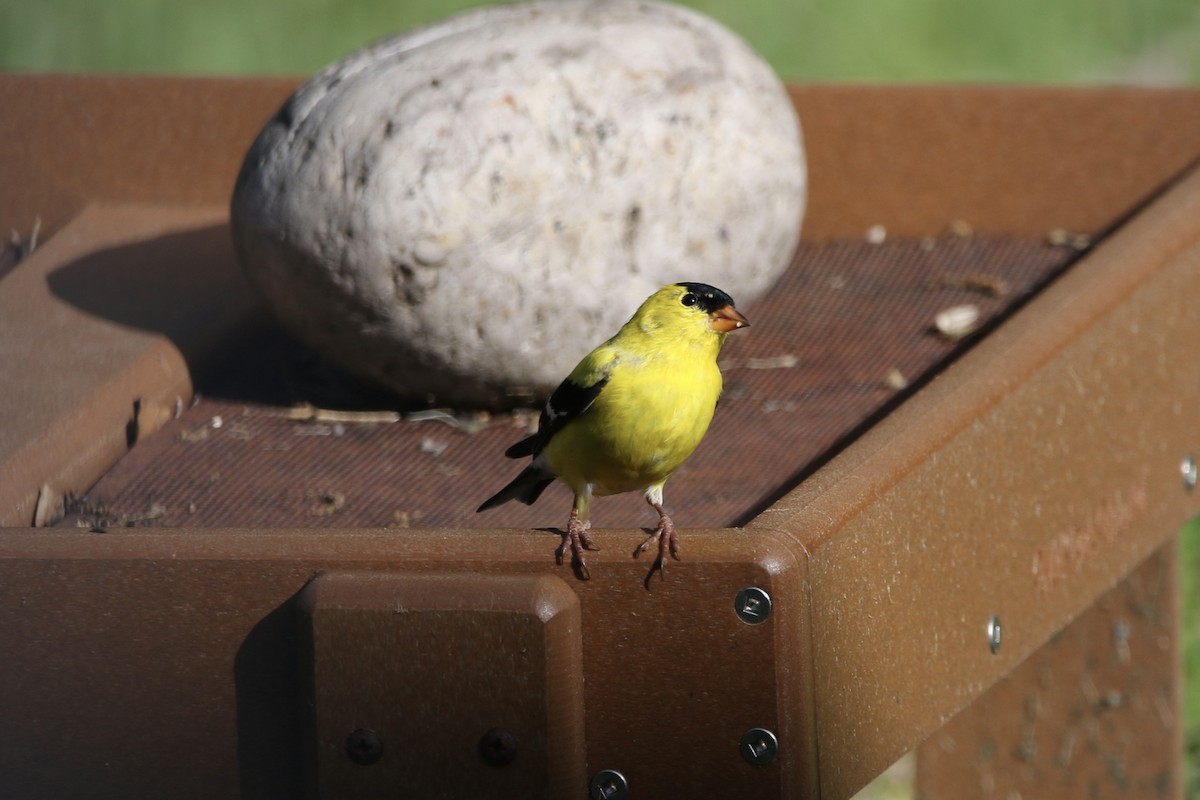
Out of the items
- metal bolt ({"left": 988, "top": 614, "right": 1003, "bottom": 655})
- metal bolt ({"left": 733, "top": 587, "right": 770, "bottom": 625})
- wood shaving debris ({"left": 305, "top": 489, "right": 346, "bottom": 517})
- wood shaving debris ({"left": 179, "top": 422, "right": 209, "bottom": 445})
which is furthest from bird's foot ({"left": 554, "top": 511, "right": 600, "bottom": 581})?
wood shaving debris ({"left": 179, "top": 422, "right": 209, "bottom": 445})

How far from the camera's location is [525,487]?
3.21 meters

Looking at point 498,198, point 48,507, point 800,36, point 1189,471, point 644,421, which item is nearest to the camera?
point 644,421

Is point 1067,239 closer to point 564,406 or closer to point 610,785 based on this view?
point 564,406

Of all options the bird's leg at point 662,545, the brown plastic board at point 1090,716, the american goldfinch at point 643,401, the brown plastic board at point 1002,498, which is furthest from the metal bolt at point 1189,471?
the bird's leg at point 662,545

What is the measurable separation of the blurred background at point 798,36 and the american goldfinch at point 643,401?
6.00 m

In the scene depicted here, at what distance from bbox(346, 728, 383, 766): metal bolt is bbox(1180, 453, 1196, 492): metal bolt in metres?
2.35

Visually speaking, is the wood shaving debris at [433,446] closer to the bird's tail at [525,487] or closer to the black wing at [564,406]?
the bird's tail at [525,487]

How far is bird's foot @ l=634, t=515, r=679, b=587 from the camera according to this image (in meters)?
2.42

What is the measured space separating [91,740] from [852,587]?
4.04ft

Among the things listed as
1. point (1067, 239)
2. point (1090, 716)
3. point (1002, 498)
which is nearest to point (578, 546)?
point (1002, 498)

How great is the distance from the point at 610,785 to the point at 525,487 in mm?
824

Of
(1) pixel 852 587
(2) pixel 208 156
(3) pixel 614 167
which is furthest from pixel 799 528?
(2) pixel 208 156

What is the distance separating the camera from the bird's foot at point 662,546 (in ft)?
7.95

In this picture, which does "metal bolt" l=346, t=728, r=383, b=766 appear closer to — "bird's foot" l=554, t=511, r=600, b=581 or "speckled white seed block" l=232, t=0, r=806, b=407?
"bird's foot" l=554, t=511, r=600, b=581
